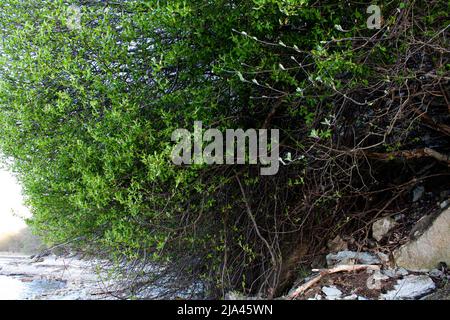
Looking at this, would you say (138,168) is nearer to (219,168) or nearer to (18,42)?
(219,168)

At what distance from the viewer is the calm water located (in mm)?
7508

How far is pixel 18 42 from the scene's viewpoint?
396cm

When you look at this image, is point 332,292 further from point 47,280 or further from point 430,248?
point 47,280

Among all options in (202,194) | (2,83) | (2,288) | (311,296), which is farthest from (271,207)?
(2,288)

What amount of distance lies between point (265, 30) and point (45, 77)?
237cm

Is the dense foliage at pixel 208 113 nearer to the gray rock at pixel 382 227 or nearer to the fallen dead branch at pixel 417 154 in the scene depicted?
the fallen dead branch at pixel 417 154

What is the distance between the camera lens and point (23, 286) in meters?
8.65

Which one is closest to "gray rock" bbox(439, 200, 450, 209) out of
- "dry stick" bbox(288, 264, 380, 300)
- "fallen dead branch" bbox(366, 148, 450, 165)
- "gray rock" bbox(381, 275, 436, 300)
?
"fallen dead branch" bbox(366, 148, 450, 165)

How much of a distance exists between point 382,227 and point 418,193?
0.64m

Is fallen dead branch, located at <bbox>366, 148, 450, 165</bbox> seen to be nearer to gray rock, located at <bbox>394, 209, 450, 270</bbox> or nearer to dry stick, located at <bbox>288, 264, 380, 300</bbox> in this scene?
gray rock, located at <bbox>394, 209, 450, 270</bbox>

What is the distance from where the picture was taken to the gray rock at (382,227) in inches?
179

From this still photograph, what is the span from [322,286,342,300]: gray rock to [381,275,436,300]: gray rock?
0.39m

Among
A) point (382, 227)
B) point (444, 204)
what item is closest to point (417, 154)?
point (444, 204)

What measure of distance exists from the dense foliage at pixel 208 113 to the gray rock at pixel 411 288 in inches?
41.6
